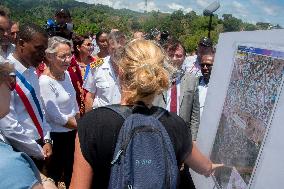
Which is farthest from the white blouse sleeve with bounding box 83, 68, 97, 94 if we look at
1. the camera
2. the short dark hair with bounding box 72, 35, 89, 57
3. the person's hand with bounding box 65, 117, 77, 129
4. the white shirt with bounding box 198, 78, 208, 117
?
the short dark hair with bounding box 72, 35, 89, 57

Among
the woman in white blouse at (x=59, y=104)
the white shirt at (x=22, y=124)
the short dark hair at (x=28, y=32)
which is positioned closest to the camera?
the white shirt at (x=22, y=124)

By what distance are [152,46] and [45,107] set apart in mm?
2035

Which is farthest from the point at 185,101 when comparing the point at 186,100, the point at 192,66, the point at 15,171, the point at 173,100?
the point at 192,66

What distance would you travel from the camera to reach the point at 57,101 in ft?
11.6

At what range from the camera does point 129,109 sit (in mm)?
1668

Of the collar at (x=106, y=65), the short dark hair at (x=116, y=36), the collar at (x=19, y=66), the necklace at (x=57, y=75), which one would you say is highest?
the short dark hair at (x=116, y=36)

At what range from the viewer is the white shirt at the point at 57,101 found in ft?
11.4

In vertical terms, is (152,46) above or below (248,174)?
above

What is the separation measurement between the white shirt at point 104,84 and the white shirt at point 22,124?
107 centimetres

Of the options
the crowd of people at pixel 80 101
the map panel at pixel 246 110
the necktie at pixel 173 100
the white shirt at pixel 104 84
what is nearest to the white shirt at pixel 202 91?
the crowd of people at pixel 80 101

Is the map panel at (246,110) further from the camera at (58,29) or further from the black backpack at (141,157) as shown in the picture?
the camera at (58,29)

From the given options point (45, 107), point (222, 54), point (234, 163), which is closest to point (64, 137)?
point (45, 107)

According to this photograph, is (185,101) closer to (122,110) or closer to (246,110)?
(246,110)

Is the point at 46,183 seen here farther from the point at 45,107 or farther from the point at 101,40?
the point at 101,40
